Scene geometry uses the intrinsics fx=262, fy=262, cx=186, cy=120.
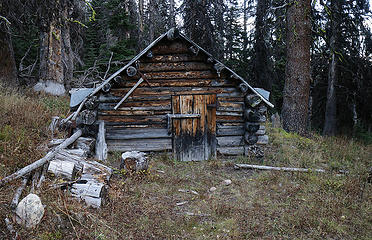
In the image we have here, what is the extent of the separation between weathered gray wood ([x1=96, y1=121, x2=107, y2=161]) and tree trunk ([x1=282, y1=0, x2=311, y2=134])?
728cm

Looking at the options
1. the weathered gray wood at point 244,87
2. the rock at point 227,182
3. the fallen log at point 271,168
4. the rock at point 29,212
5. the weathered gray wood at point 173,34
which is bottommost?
the rock at point 227,182

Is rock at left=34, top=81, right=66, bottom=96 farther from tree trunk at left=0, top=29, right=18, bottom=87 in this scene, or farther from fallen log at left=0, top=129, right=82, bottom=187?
fallen log at left=0, top=129, right=82, bottom=187

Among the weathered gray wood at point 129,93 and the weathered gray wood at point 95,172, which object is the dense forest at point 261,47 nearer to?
the weathered gray wood at point 129,93

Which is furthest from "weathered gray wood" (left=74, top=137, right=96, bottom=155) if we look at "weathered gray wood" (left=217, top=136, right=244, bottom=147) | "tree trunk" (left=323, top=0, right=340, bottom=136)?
"tree trunk" (left=323, top=0, right=340, bottom=136)

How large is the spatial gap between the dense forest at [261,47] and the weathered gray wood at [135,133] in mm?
3779

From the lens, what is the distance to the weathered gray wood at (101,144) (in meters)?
7.60

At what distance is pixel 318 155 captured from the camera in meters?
8.59

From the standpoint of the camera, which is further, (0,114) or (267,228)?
(0,114)

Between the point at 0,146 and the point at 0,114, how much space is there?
6.66 feet

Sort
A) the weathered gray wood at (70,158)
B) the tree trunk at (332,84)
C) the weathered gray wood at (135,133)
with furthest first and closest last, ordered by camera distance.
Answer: the tree trunk at (332,84), the weathered gray wood at (135,133), the weathered gray wood at (70,158)

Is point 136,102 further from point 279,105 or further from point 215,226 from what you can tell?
point 279,105

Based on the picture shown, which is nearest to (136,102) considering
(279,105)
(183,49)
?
(183,49)

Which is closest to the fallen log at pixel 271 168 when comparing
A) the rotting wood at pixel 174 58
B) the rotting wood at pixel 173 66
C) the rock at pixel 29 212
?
the rotting wood at pixel 173 66

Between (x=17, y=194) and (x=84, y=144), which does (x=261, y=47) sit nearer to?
(x=84, y=144)
